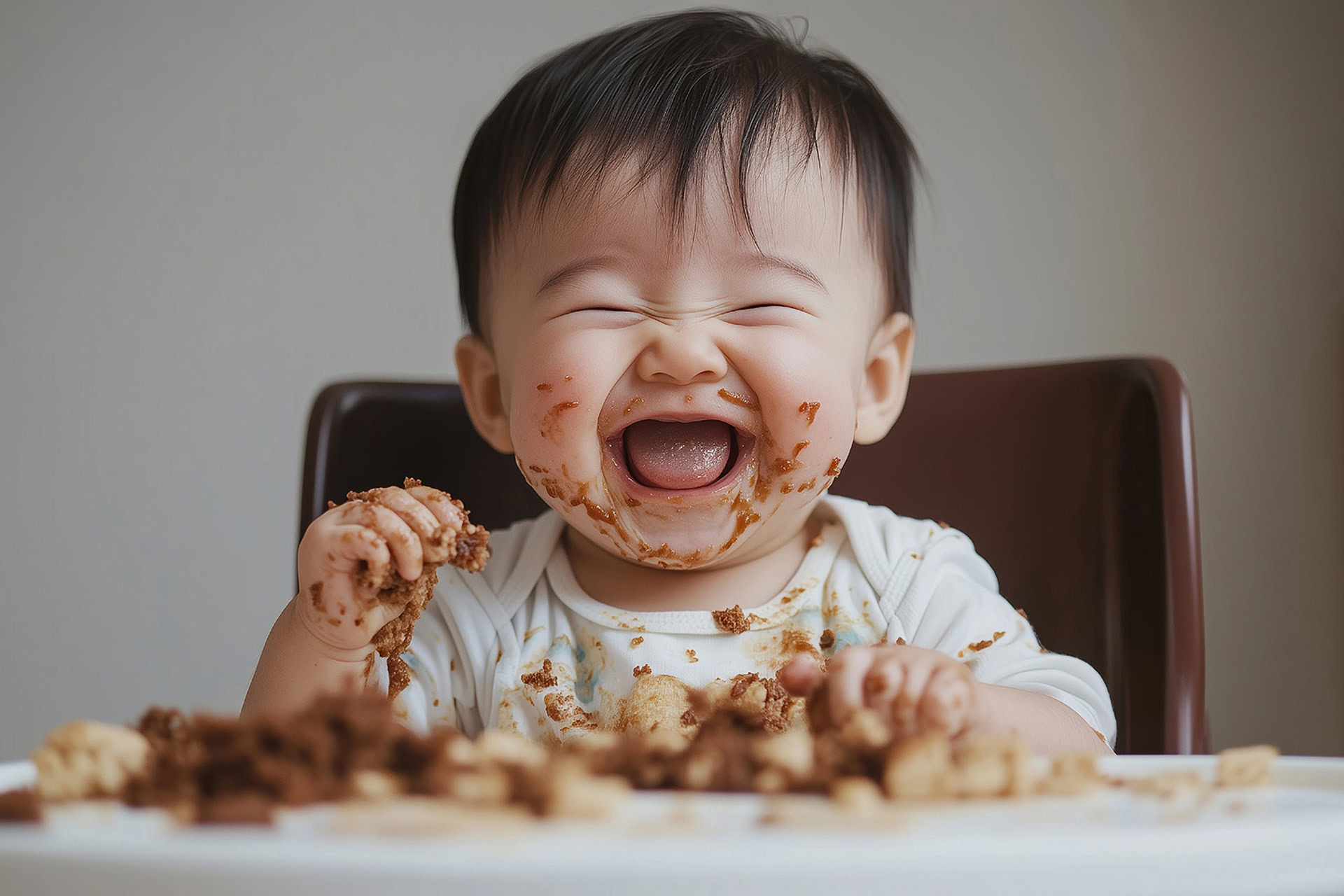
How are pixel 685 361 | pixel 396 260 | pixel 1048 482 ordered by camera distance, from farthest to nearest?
pixel 396 260, pixel 1048 482, pixel 685 361

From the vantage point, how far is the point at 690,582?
31.3 inches

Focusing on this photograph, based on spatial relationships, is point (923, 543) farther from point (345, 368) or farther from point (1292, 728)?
point (1292, 728)

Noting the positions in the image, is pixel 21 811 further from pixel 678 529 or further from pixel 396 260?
pixel 396 260

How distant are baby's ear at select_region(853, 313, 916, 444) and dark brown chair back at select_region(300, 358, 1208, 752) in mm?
95

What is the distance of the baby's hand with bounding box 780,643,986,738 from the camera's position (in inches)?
16.8

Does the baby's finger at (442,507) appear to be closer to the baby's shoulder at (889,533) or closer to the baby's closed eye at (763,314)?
the baby's closed eye at (763,314)

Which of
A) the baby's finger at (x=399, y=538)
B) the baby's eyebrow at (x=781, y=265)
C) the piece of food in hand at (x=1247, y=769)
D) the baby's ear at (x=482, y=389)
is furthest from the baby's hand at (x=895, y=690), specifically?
the baby's ear at (x=482, y=389)

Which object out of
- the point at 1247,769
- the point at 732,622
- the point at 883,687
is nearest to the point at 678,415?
the point at 732,622

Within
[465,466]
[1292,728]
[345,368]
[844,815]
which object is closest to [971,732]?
[844,815]

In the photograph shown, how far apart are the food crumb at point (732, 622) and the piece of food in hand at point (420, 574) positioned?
0.66ft

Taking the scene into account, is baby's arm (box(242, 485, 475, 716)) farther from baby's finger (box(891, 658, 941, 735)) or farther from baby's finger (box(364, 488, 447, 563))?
baby's finger (box(891, 658, 941, 735))

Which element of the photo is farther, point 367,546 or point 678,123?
point 678,123

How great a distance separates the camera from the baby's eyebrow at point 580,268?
27.7 inches

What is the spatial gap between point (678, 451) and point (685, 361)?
7 centimetres
